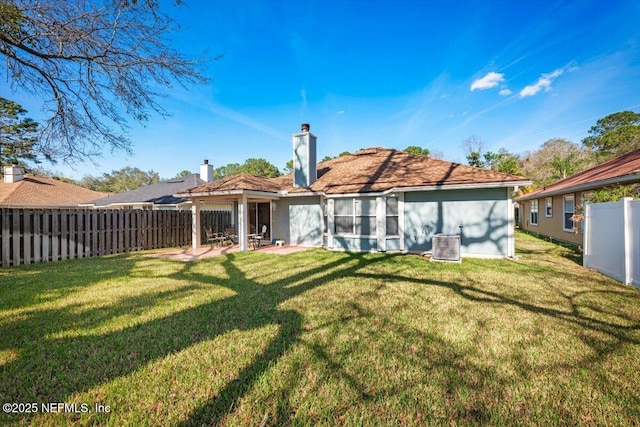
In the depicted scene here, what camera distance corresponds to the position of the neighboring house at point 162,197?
19.6 meters

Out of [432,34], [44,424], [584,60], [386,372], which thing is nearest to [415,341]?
[386,372]

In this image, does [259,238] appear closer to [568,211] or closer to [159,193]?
[159,193]

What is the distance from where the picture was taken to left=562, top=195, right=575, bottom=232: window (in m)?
13.6

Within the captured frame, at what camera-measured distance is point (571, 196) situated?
1356cm

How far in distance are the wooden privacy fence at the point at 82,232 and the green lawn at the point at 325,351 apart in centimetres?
353

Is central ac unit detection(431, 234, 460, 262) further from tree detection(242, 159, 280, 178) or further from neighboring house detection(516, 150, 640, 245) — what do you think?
tree detection(242, 159, 280, 178)

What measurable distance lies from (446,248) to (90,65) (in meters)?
11.6

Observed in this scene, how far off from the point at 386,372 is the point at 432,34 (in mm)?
14642

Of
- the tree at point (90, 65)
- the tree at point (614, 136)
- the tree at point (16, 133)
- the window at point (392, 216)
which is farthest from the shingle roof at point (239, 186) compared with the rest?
the tree at point (614, 136)

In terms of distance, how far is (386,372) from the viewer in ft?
9.57

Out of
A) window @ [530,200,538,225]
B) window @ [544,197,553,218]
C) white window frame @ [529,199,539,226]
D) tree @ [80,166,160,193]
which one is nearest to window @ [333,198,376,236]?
window @ [544,197,553,218]

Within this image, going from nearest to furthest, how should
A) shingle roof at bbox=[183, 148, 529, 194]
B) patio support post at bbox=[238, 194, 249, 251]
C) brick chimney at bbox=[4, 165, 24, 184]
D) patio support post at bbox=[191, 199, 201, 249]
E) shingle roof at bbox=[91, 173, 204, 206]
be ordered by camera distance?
shingle roof at bbox=[183, 148, 529, 194] → patio support post at bbox=[238, 194, 249, 251] → patio support post at bbox=[191, 199, 201, 249] → shingle roof at bbox=[91, 173, 204, 206] → brick chimney at bbox=[4, 165, 24, 184]

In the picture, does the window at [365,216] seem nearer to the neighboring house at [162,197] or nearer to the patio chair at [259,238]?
the patio chair at [259,238]

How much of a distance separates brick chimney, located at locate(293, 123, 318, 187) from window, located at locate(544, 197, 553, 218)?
14.7 metres
